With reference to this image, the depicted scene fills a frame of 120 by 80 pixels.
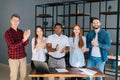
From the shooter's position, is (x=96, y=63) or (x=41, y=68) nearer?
(x=41, y=68)

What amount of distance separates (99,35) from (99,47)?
195 millimetres

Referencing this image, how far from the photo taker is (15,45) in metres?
3.34

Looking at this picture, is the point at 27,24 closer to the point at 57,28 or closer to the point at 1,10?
the point at 1,10

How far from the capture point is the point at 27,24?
6812 mm

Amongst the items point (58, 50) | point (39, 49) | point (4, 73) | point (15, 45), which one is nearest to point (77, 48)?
point (58, 50)

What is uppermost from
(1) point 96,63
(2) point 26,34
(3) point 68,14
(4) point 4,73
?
(3) point 68,14

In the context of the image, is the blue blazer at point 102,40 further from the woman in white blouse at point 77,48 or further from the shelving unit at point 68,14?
the shelving unit at point 68,14

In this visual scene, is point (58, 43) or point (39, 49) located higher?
point (58, 43)

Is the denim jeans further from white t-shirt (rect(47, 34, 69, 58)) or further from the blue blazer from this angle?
white t-shirt (rect(47, 34, 69, 58))

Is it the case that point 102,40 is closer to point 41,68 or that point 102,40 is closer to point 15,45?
point 41,68

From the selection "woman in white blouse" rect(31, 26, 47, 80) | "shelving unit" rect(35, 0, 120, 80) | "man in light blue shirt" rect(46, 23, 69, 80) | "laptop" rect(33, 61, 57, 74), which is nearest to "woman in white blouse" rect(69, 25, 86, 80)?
"man in light blue shirt" rect(46, 23, 69, 80)

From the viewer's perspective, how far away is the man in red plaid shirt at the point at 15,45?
3.35 m

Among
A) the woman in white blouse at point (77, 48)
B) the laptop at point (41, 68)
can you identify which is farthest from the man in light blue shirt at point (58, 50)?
the laptop at point (41, 68)

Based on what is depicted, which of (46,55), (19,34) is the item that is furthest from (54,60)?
(19,34)
